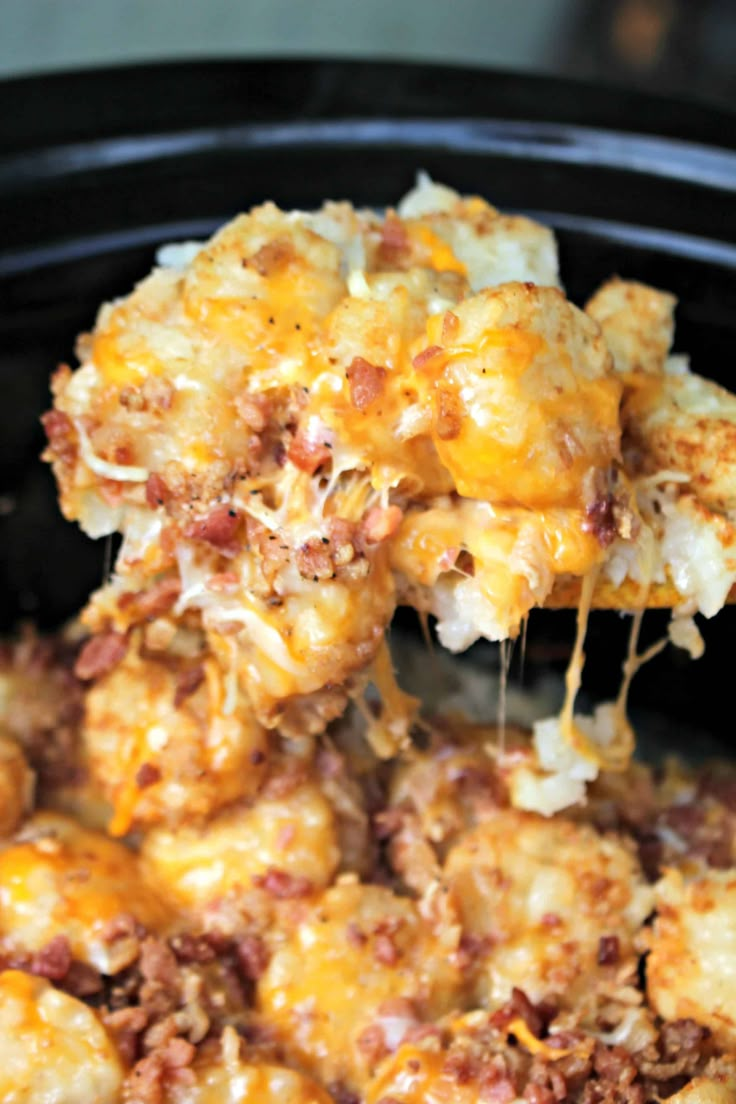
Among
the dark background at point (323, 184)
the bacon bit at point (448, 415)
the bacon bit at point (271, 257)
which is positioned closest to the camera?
the bacon bit at point (448, 415)

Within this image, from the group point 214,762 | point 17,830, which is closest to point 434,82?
point 214,762

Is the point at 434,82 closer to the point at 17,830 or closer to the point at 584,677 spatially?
the point at 584,677

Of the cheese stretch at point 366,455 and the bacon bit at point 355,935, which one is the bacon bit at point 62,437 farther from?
the bacon bit at point 355,935

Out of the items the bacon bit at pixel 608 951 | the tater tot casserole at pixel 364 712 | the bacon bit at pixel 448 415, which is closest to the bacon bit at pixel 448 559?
the tater tot casserole at pixel 364 712

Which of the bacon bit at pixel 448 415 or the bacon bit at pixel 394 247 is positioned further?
the bacon bit at pixel 394 247

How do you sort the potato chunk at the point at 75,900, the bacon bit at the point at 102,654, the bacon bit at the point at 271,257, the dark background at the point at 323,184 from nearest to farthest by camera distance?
the bacon bit at the point at 271,257 < the potato chunk at the point at 75,900 < the bacon bit at the point at 102,654 < the dark background at the point at 323,184

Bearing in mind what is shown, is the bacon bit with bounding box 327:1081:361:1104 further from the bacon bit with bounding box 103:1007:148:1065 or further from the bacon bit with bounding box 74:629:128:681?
→ the bacon bit with bounding box 74:629:128:681

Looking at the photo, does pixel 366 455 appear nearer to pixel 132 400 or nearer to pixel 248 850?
pixel 132 400
